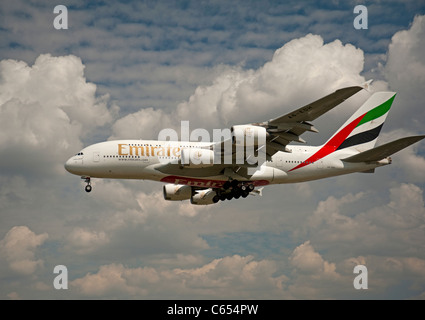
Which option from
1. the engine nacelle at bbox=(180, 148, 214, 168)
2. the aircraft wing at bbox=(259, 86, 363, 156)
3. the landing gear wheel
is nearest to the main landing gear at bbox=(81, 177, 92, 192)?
the engine nacelle at bbox=(180, 148, 214, 168)

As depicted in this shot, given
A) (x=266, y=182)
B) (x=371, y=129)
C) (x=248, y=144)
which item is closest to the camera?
(x=248, y=144)

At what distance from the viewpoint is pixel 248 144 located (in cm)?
4062

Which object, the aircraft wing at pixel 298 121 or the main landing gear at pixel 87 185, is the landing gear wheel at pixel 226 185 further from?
the main landing gear at pixel 87 185

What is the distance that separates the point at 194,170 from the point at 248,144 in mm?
6732

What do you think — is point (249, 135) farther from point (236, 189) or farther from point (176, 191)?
point (176, 191)

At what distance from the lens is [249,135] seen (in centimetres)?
4031

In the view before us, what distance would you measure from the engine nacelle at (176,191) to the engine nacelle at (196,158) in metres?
10.1

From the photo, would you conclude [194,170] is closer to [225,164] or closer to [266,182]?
[225,164]

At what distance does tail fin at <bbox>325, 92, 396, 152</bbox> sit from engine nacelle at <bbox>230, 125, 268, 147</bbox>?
13.3m

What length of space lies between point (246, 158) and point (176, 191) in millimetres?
11081

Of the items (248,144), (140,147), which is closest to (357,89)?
(248,144)

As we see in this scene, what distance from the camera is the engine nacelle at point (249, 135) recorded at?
132 ft

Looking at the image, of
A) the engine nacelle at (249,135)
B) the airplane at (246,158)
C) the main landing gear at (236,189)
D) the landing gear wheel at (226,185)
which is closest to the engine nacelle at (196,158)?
the airplane at (246,158)

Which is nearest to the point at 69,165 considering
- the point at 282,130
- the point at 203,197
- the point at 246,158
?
the point at 203,197
